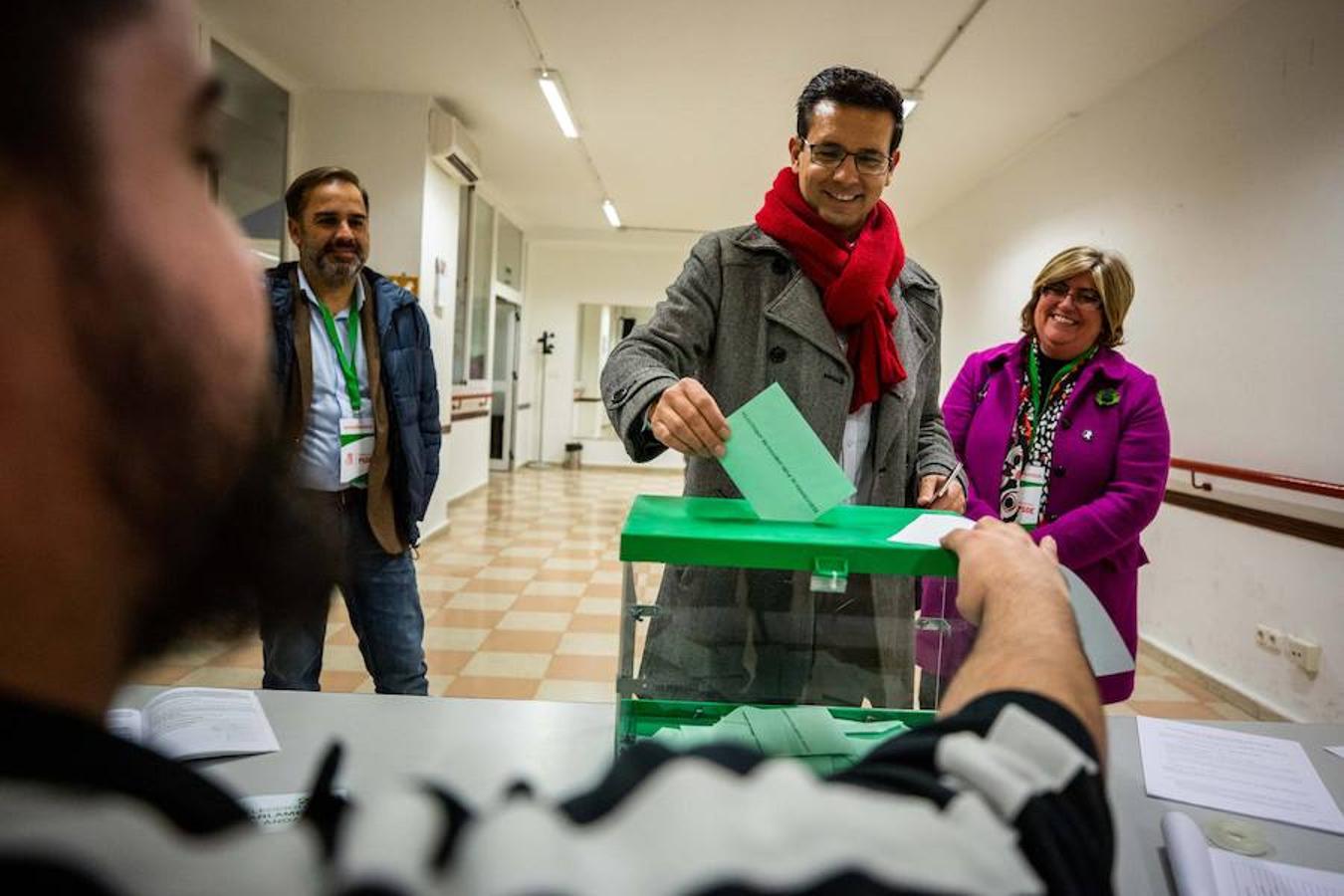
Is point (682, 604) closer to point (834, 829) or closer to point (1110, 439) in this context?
point (834, 829)

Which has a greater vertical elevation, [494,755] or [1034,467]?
[1034,467]

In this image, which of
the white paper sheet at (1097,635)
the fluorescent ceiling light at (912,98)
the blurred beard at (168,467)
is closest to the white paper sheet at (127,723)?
the blurred beard at (168,467)

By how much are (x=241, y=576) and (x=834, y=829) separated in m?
0.33

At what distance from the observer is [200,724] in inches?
45.3

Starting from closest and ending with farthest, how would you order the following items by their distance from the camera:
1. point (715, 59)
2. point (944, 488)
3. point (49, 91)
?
point (49, 91), point (944, 488), point (715, 59)

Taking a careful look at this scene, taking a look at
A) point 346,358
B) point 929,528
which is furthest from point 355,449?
point 929,528

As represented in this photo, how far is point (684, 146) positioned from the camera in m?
6.90

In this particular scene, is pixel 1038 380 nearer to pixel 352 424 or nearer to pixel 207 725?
pixel 352 424

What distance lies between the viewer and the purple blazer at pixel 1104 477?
209cm

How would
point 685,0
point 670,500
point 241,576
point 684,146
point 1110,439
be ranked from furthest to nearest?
point 684,146
point 685,0
point 1110,439
point 670,500
point 241,576

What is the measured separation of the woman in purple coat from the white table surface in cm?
78

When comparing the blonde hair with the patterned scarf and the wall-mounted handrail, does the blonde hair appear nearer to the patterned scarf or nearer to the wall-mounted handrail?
the patterned scarf

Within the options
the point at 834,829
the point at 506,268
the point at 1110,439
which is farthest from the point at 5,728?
the point at 506,268

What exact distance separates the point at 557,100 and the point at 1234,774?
18.8 ft
